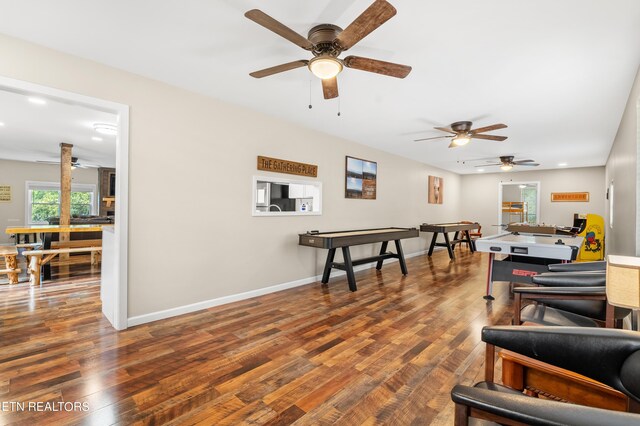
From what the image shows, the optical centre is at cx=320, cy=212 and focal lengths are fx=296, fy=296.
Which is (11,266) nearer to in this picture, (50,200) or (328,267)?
(328,267)

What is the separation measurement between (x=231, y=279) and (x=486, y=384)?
314 centimetres

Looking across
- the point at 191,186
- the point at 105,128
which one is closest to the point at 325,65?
the point at 191,186

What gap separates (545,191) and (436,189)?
3.44 metres

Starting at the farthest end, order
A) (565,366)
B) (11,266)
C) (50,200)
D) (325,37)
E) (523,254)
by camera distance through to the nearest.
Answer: (50,200)
(11,266)
(523,254)
(325,37)
(565,366)

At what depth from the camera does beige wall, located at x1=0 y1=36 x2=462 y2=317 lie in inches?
110

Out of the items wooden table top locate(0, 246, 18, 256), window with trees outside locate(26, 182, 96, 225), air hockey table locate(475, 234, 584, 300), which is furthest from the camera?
window with trees outside locate(26, 182, 96, 225)

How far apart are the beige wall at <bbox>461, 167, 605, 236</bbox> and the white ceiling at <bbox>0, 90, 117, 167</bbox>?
10280 mm

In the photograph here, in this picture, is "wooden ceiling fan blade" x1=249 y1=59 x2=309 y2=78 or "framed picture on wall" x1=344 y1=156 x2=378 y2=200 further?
"framed picture on wall" x1=344 y1=156 x2=378 y2=200

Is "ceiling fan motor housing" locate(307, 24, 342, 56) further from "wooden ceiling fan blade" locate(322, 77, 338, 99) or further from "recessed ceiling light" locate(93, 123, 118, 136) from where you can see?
"recessed ceiling light" locate(93, 123, 118, 136)

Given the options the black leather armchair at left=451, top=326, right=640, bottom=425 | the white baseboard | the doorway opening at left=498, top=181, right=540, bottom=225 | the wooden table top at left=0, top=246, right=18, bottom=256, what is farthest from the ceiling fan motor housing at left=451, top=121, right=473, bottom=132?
the wooden table top at left=0, top=246, right=18, bottom=256

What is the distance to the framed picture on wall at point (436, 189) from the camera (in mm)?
8468

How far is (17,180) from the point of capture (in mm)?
8609

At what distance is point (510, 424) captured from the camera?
0.75 metres

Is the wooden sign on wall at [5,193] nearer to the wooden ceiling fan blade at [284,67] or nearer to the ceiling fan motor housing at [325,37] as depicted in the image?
the wooden ceiling fan blade at [284,67]
